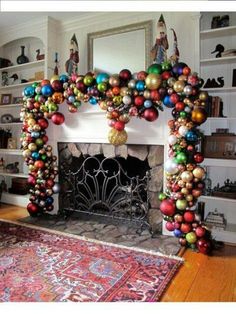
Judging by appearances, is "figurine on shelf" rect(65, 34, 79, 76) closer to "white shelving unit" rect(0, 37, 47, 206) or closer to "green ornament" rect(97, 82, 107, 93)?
"white shelving unit" rect(0, 37, 47, 206)

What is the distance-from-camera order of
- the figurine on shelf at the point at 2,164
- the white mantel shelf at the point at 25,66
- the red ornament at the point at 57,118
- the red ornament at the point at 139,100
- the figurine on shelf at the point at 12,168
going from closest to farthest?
the red ornament at the point at 139,100 → the red ornament at the point at 57,118 → the white mantel shelf at the point at 25,66 → the figurine on shelf at the point at 12,168 → the figurine on shelf at the point at 2,164

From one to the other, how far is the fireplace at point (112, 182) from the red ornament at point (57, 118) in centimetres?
34

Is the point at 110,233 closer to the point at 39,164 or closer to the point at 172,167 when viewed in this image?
the point at 172,167

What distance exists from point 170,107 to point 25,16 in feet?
8.06

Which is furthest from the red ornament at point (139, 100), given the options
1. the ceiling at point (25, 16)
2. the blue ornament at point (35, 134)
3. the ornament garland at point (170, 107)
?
the ceiling at point (25, 16)

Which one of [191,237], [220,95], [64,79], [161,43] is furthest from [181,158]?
[64,79]

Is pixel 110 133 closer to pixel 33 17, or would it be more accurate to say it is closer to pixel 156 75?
pixel 156 75

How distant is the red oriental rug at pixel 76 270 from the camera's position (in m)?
1.82

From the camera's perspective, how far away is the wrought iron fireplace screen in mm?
3135

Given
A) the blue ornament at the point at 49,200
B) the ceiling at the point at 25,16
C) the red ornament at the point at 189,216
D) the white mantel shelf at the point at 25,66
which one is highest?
the ceiling at the point at 25,16

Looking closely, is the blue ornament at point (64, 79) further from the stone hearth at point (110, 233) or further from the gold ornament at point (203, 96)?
the stone hearth at point (110, 233)

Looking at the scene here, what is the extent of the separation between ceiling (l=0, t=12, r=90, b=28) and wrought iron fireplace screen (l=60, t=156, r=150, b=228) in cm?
185

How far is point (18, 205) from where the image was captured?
407 centimetres

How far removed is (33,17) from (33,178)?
7.04ft
